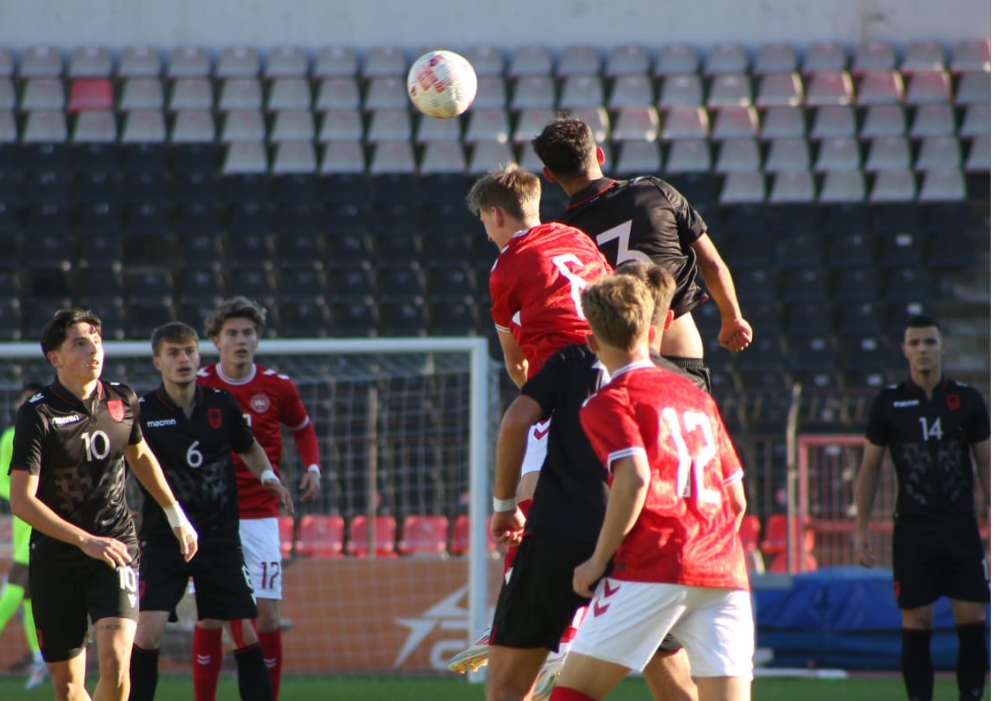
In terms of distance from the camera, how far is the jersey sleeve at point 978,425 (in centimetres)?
662

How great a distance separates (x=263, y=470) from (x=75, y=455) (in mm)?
1249

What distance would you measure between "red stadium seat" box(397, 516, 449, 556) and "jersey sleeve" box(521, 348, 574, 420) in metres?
6.44

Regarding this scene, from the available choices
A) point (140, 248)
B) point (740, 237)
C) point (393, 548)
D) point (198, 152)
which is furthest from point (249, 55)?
point (393, 548)

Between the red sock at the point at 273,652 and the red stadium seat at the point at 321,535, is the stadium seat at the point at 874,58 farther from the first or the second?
the red sock at the point at 273,652

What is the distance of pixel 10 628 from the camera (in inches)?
371

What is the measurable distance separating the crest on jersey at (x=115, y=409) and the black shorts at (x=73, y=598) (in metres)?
0.56

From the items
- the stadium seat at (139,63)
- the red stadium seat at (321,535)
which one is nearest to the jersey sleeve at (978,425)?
the red stadium seat at (321,535)

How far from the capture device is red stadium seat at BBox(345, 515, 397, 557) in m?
9.77

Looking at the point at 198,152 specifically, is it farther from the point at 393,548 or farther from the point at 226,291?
the point at 393,548

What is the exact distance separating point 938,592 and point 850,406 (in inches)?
171

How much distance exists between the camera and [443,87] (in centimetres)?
555

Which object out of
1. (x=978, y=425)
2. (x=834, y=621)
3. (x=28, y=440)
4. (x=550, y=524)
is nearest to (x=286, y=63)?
(x=834, y=621)

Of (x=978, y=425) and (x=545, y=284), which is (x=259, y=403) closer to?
(x=545, y=284)

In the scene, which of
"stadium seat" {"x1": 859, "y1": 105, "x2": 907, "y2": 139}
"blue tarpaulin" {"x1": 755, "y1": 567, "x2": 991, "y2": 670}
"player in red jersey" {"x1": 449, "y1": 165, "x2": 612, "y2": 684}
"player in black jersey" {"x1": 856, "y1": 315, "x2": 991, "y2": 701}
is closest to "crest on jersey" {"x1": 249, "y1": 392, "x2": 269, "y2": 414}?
"player in red jersey" {"x1": 449, "y1": 165, "x2": 612, "y2": 684}
